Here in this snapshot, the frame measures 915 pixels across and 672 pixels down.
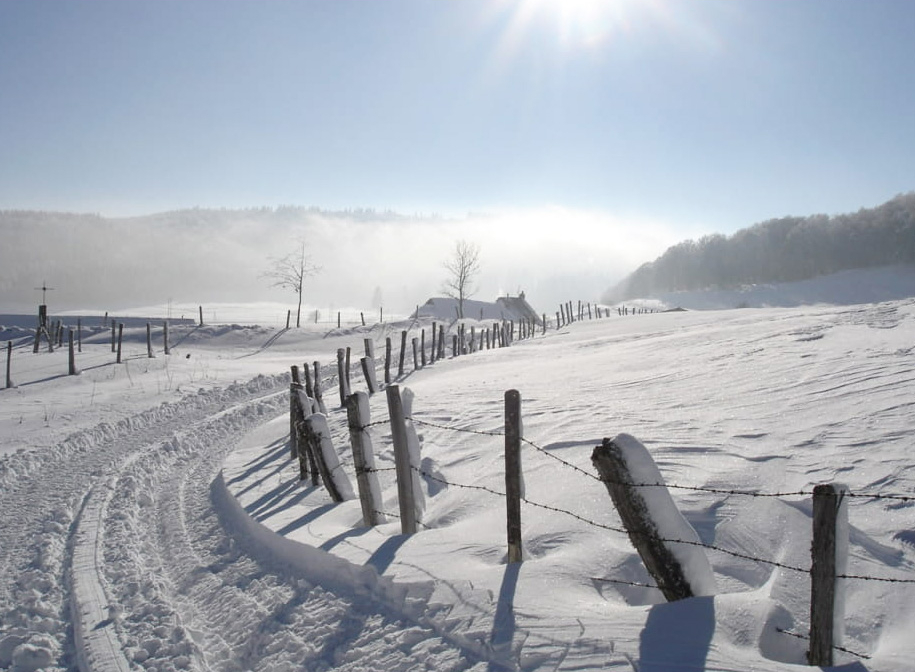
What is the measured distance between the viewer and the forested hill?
77438mm

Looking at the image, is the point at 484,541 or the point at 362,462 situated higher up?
the point at 362,462

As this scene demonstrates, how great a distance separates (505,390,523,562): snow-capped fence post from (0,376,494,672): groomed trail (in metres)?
1.10

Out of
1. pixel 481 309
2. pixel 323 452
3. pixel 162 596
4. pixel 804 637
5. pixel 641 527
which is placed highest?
pixel 481 309

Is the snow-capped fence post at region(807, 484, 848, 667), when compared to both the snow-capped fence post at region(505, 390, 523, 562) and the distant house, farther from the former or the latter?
the distant house

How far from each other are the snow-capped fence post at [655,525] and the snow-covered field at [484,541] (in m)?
0.14

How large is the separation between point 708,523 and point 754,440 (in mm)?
2240

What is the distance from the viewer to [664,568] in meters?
3.76

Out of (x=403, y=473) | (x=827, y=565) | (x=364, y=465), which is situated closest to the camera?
(x=827, y=565)

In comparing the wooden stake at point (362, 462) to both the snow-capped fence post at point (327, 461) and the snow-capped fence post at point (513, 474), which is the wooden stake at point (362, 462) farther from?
the snow-capped fence post at point (513, 474)

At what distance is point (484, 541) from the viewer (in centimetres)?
528

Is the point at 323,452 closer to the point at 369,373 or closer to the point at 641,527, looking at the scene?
the point at 641,527

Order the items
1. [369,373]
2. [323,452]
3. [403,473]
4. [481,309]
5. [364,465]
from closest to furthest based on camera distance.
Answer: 1. [403,473]
2. [364,465]
3. [323,452]
4. [369,373]
5. [481,309]

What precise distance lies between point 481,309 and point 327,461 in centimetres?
4829

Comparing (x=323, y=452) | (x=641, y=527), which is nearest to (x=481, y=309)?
(x=323, y=452)
